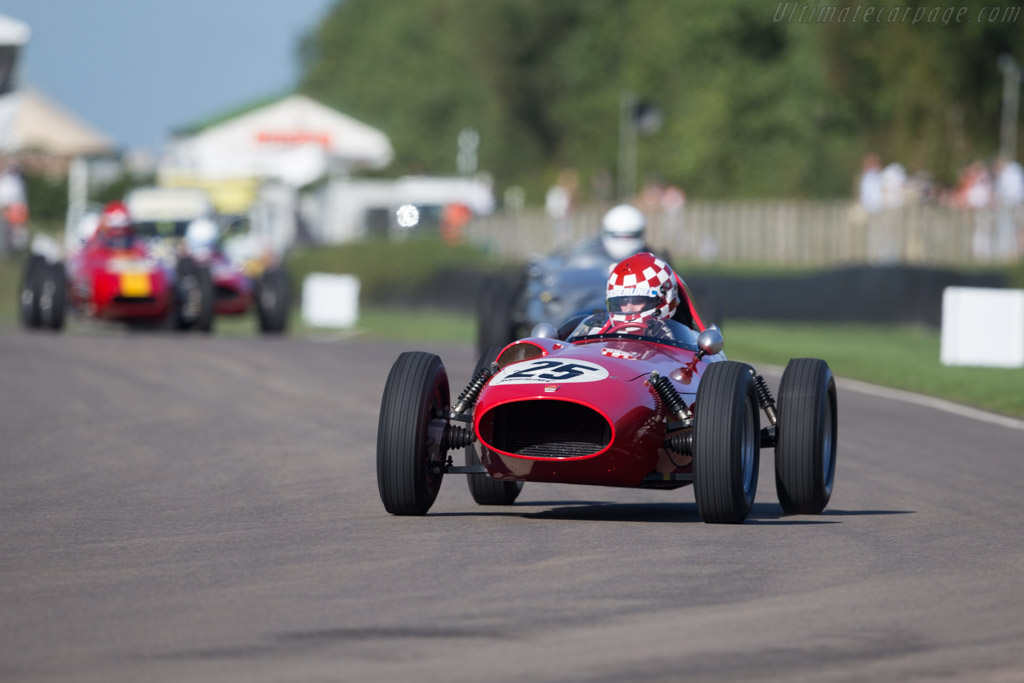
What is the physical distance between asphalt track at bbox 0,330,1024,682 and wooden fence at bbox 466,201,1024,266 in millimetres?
15614

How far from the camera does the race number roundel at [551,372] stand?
29.0ft

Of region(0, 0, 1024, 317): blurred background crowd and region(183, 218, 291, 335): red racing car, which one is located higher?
region(0, 0, 1024, 317): blurred background crowd

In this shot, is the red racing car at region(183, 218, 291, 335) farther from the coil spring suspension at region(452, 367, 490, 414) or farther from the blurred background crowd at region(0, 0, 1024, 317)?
the coil spring suspension at region(452, 367, 490, 414)

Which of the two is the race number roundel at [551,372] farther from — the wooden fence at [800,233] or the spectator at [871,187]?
the spectator at [871,187]

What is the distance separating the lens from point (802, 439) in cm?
927

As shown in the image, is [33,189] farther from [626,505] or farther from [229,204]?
[626,505]

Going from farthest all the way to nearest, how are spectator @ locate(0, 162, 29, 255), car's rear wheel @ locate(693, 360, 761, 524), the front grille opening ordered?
spectator @ locate(0, 162, 29, 255)
the front grille opening
car's rear wheel @ locate(693, 360, 761, 524)

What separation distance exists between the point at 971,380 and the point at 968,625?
13.0 metres

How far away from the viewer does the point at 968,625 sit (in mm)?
6543

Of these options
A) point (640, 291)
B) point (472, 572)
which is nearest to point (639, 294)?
point (640, 291)

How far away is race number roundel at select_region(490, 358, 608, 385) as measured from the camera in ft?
29.0

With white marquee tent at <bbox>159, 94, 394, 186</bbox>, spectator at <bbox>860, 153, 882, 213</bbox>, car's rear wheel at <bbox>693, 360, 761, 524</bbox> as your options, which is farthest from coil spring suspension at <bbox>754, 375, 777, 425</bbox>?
white marquee tent at <bbox>159, 94, 394, 186</bbox>

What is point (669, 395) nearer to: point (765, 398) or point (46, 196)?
point (765, 398)

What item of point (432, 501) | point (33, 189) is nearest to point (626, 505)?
point (432, 501)
